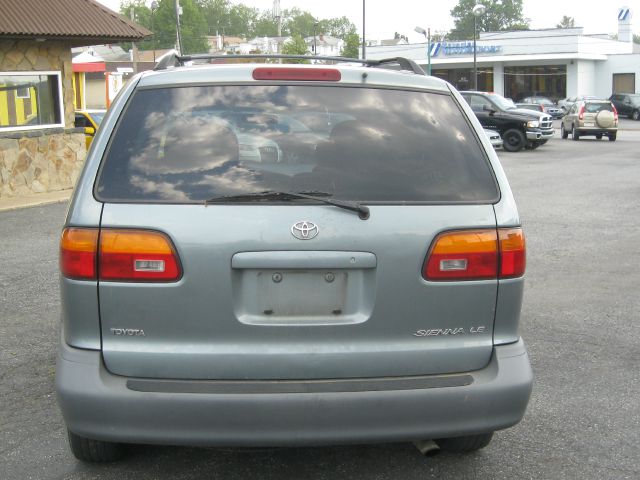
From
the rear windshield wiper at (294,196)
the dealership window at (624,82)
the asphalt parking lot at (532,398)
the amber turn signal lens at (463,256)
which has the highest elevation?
the dealership window at (624,82)

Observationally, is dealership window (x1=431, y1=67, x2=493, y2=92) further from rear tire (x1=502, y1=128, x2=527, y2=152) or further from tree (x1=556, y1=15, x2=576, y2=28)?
tree (x1=556, y1=15, x2=576, y2=28)

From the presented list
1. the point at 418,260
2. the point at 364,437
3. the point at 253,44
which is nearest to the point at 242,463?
the point at 364,437

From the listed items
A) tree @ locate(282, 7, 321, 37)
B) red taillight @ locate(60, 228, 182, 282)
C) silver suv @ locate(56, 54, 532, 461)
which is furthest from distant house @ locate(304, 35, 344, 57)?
red taillight @ locate(60, 228, 182, 282)

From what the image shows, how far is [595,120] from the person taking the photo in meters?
34.3

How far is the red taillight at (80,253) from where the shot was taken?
10.7 feet

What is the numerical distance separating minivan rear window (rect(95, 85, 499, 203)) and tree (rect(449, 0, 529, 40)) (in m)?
156

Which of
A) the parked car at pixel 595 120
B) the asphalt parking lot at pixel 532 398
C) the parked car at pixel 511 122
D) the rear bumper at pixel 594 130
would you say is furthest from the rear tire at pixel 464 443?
the rear bumper at pixel 594 130

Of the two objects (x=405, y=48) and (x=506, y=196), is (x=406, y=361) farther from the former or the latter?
(x=405, y=48)

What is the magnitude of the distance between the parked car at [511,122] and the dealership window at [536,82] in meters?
38.8

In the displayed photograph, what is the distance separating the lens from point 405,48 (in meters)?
70.3

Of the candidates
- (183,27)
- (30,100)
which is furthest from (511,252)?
(183,27)

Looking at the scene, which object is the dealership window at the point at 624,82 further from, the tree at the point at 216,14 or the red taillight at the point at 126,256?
the tree at the point at 216,14

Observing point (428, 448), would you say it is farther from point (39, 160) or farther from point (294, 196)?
point (39, 160)

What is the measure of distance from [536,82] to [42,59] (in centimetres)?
5615
